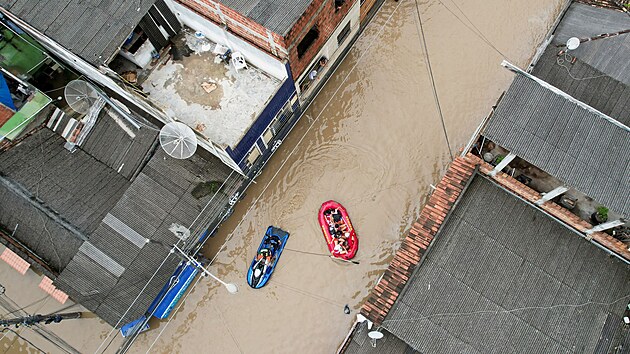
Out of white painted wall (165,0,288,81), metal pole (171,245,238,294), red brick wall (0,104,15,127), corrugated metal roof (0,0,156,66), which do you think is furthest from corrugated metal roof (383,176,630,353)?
red brick wall (0,104,15,127)

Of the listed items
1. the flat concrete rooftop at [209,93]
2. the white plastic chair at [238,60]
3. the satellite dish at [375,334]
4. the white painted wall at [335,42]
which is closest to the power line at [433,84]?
the white painted wall at [335,42]

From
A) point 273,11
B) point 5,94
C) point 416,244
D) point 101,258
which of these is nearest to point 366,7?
point 273,11

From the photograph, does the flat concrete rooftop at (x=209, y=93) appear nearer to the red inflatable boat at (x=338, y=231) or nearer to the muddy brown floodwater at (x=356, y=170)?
the muddy brown floodwater at (x=356, y=170)

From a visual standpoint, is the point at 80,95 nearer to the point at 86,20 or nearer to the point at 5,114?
the point at 5,114

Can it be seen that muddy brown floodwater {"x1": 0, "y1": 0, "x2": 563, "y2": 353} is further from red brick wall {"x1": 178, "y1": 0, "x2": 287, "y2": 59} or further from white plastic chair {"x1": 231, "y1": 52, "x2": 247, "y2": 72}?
red brick wall {"x1": 178, "y1": 0, "x2": 287, "y2": 59}

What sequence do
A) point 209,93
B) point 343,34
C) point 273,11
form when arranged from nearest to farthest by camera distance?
point 273,11
point 209,93
point 343,34
